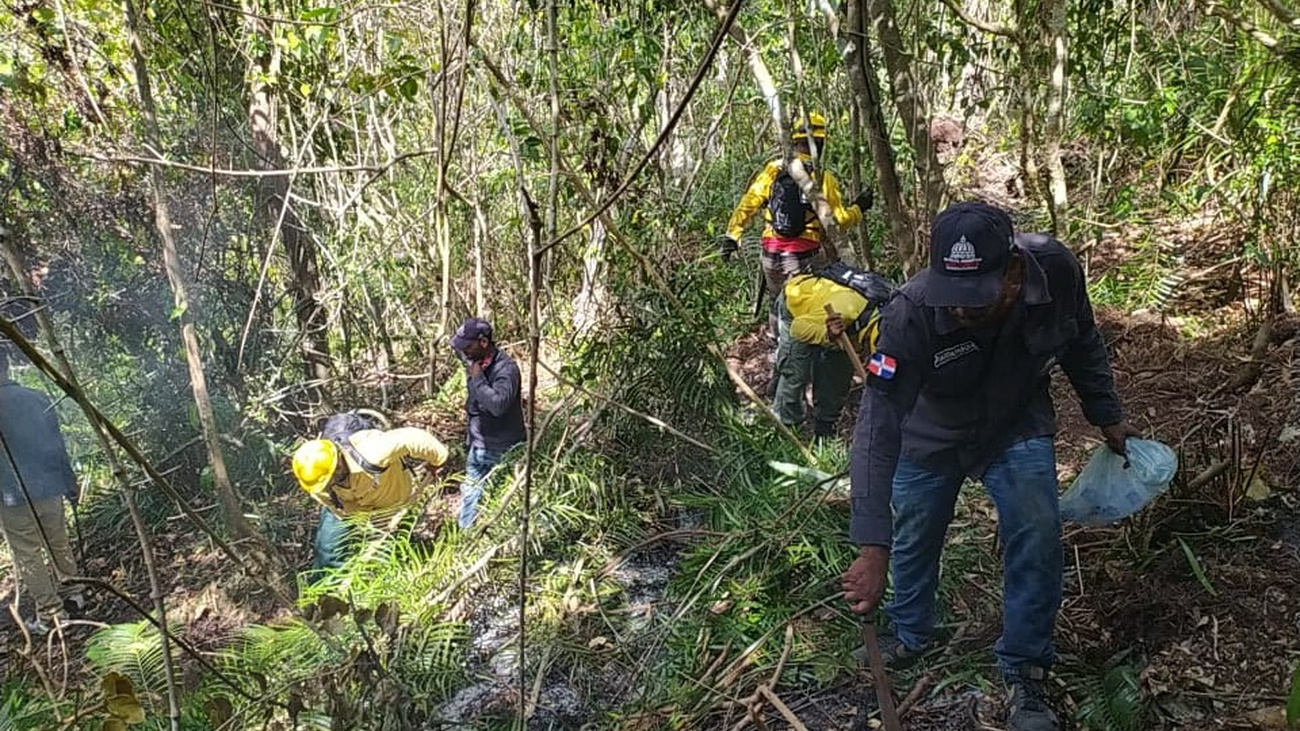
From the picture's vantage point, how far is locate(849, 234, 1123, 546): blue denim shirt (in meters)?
2.49

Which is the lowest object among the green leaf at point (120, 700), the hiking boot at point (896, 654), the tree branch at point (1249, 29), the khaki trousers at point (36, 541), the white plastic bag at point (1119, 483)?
the khaki trousers at point (36, 541)

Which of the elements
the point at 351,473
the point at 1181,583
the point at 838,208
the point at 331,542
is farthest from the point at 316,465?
the point at 1181,583

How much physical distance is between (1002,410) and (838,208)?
2641 millimetres

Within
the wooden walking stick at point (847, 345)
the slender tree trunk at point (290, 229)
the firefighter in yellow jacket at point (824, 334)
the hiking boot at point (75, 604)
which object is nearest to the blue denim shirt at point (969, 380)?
the wooden walking stick at point (847, 345)

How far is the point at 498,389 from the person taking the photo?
199 inches

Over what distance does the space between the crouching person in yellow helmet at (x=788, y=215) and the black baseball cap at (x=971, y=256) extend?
2.75m

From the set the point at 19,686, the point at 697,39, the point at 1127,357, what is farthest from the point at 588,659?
the point at 697,39

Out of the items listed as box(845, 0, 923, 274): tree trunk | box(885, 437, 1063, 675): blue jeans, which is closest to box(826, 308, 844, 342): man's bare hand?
box(845, 0, 923, 274): tree trunk

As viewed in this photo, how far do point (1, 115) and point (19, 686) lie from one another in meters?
3.27

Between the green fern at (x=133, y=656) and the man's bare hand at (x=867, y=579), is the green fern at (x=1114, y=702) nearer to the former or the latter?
the man's bare hand at (x=867, y=579)

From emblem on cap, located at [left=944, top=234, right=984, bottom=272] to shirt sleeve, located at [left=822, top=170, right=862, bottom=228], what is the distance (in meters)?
2.61

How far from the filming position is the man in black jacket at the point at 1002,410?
2.44m

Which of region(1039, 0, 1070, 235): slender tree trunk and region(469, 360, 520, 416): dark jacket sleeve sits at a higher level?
region(1039, 0, 1070, 235): slender tree trunk

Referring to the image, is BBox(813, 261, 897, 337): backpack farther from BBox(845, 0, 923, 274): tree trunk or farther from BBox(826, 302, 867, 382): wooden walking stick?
BBox(845, 0, 923, 274): tree trunk
